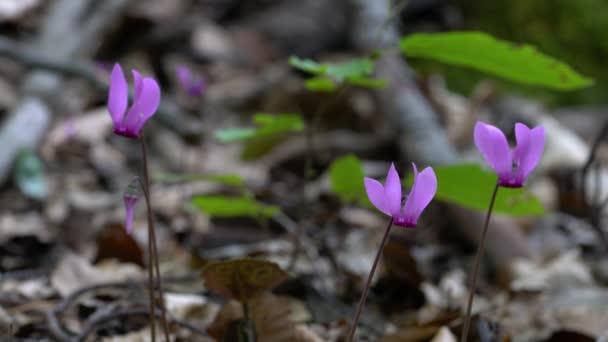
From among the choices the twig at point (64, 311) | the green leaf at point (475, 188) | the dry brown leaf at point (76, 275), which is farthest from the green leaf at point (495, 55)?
the dry brown leaf at point (76, 275)

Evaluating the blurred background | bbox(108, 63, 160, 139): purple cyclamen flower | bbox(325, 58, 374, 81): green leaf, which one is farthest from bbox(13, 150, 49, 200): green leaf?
bbox(108, 63, 160, 139): purple cyclamen flower

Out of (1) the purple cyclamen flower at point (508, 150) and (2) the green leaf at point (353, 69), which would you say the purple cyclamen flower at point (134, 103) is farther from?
(2) the green leaf at point (353, 69)

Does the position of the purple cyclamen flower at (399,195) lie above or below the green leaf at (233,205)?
above

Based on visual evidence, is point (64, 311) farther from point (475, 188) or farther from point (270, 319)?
point (475, 188)

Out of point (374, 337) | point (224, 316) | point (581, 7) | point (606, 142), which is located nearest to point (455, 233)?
point (374, 337)

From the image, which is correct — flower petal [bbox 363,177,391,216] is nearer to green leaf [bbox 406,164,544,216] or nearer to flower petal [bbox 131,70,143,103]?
flower petal [bbox 131,70,143,103]

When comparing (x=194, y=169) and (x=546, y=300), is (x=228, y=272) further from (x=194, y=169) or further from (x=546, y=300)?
(x=194, y=169)
